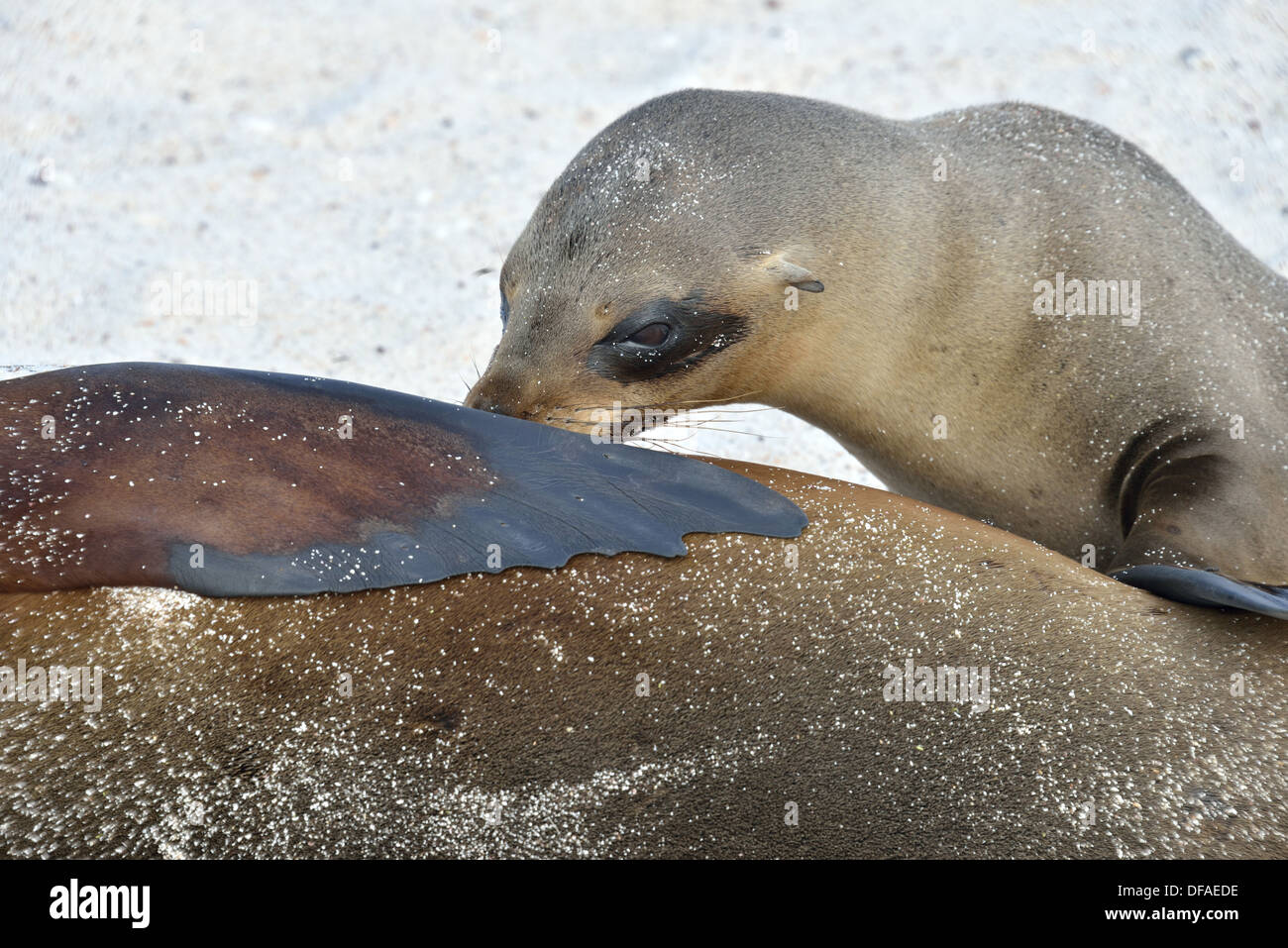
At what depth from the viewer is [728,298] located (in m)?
2.61

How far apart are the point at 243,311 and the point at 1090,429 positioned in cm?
271

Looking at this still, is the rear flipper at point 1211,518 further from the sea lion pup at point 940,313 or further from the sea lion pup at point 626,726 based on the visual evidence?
the sea lion pup at point 626,726

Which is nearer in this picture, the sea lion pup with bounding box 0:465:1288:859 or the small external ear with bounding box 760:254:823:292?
the sea lion pup with bounding box 0:465:1288:859

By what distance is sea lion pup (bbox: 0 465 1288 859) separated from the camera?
1554 mm

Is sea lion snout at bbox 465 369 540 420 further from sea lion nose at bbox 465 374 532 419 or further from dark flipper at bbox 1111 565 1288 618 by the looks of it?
dark flipper at bbox 1111 565 1288 618

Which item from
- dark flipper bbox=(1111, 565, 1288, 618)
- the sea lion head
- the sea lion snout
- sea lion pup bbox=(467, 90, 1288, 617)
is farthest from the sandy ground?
dark flipper bbox=(1111, 565, 1288, 618)

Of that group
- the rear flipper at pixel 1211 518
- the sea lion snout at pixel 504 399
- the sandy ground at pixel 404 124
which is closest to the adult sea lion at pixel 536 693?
the rear flipper at pixel 1211 518

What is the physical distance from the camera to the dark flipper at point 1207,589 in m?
1.93

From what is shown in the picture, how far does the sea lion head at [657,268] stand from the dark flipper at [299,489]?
0.70 m

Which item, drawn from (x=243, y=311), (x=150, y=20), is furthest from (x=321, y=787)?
(x=150, y=20)

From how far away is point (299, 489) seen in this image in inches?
68.7

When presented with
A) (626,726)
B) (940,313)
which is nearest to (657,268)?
(940,313)

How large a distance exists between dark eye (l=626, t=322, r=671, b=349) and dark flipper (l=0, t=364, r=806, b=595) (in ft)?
2.32
